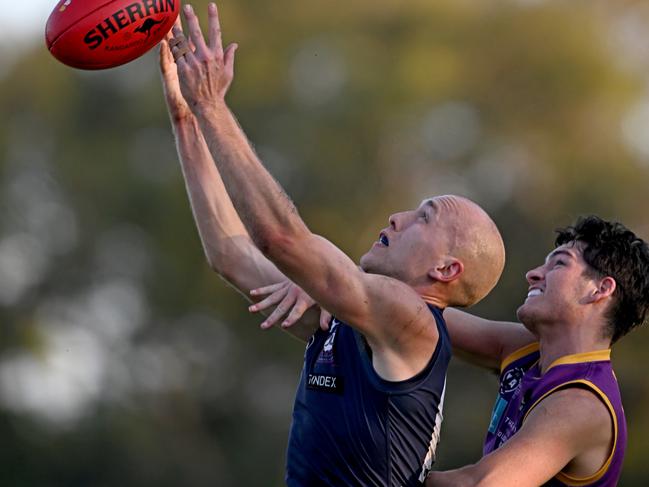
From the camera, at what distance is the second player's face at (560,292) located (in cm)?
558

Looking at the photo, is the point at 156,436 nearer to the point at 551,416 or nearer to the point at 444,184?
the point at 444,184

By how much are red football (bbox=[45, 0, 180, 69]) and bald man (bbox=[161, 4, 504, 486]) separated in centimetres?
18

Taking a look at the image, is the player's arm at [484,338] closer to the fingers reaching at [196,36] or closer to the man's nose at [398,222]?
the man's nose at [398,222]

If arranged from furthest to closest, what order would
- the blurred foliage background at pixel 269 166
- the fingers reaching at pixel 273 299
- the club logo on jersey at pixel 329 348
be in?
1. the blurred foliage background at pixel 269 166
2. the fingers reaching at pixel 273 299
3. the club logo on jersey at pixel 329 348

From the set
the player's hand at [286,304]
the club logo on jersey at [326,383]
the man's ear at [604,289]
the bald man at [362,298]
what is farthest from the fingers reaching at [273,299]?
the man's ear at [604,289]

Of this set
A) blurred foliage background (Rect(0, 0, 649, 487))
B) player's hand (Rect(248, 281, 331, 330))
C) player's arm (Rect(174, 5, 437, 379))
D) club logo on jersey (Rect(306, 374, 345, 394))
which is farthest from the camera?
blurred foliage background (Rect(0, 0, 649, 487))

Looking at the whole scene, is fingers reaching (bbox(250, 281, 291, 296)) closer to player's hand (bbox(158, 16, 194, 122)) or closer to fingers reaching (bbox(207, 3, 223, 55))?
player's hand (bbox(158, 16, 194, 122))

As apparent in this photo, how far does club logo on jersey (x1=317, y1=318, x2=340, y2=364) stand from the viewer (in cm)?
524

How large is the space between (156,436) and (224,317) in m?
2.06

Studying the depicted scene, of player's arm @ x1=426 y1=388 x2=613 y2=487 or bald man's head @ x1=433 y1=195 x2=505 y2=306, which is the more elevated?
bald man's head @ x1=433 y1=195 x2=505 y2=306

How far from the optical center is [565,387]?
211 inches

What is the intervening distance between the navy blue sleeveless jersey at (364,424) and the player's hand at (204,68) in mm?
1116

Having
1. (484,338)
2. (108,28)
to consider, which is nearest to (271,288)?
(484,338)

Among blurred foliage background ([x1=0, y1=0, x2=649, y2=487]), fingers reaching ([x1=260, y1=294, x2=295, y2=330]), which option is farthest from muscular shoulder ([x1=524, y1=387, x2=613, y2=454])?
blurred foliage background ([x1=0, y1=0, x2=649, y2=487])
